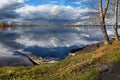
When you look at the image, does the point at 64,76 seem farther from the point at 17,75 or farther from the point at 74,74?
the point at 17,75

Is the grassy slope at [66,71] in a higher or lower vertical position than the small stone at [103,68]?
lower

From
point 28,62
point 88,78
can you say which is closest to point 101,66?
point 88,78

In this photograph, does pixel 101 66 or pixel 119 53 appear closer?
pixel 101 66

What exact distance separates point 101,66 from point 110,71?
62.5 inches

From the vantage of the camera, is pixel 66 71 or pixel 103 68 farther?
pixel 66 71

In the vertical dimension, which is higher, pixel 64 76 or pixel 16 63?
pixel 64 76

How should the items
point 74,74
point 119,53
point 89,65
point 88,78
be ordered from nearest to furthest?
point 88,78
point 74,74
point 89,65
point 119,53

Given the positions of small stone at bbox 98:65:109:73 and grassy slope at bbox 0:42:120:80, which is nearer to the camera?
grassy slope at bbox 0:42:120:80

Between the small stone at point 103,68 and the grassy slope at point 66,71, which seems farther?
the small stone at point 103,68

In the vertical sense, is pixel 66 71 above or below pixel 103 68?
below

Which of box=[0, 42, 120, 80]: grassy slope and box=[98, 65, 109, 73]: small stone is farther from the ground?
box=[98, 65, 109, 73]: small stone

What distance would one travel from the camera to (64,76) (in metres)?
25.5

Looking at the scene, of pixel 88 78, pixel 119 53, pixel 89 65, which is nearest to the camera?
pixel 88 78

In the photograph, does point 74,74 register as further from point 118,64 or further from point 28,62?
point 28,62
